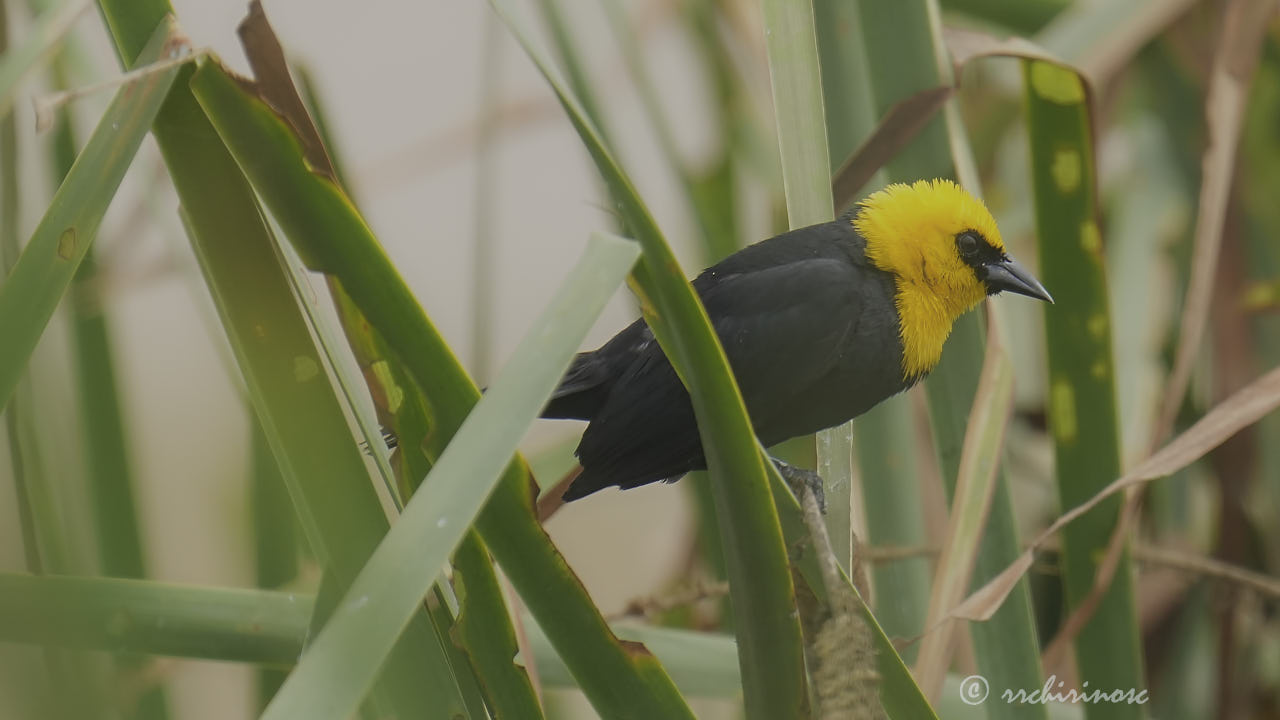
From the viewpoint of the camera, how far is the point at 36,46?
0.39m

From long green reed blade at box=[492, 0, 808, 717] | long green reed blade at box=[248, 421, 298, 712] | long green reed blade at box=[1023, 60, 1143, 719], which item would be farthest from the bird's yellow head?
long green reed blade at box=[248, 421, 298, 712]

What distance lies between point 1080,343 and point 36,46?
1.91 feet

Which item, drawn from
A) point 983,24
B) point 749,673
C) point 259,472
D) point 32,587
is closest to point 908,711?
point 749,673

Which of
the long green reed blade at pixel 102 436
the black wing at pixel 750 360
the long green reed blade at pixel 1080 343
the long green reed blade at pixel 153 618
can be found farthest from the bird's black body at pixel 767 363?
the long green reed blade at pixel 102 436

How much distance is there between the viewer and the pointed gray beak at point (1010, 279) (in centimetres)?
79

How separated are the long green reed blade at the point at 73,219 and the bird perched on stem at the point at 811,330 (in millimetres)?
373

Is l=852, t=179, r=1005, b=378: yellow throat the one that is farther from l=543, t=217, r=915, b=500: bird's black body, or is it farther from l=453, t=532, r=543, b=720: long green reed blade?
l=453, t=532, r=543, b=720: long green reed blade

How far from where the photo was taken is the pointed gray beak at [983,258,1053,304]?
794mm

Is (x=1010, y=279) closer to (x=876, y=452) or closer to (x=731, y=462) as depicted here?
(x=876, y=452)

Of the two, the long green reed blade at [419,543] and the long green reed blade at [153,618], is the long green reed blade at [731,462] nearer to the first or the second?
the long green reed blade at [419,543]

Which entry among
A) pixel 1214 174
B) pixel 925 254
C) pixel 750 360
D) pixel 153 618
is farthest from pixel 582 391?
pixel 1214 174

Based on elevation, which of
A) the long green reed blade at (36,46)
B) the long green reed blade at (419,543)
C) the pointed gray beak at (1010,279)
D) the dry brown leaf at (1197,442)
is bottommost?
the long green reed blade at (419,543)

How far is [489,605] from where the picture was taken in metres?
0.45

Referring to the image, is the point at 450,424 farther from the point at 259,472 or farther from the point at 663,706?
the point at 259,472
